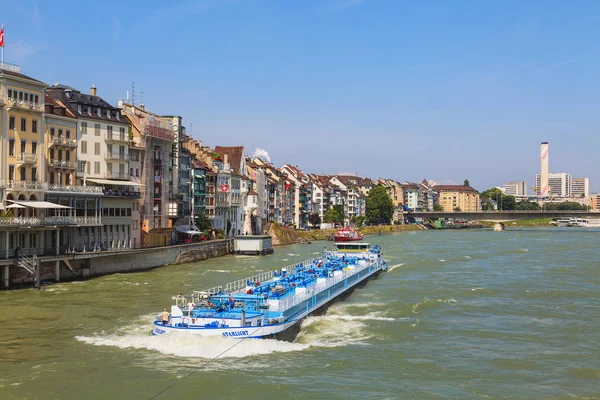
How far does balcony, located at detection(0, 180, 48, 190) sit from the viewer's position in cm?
4988

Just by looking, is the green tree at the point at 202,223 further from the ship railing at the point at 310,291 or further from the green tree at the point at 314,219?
the green tree at the point at 314,219

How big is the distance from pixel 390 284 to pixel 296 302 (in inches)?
856

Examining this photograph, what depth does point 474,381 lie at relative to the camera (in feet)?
86.5

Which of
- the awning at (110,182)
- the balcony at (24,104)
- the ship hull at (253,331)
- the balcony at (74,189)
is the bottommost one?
the ship hull at (253,331)

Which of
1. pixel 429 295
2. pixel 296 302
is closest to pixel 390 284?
pixel 429 295

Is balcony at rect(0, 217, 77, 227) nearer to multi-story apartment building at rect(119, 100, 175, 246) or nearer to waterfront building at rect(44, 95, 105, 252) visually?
waterfront building at rect(44, 95, 105, 252)

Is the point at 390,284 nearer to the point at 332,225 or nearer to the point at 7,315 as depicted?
the point at 7,315

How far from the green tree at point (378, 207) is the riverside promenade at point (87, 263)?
370 feet

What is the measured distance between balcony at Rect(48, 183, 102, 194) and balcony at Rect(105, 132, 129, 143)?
6.81 meters

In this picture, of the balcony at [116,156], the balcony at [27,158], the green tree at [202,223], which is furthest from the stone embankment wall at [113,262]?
the green tree at [202,223]

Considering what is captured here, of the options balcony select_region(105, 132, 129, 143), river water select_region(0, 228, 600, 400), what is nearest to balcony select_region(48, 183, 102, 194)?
balcony select_region(105, 132, 129, 143)

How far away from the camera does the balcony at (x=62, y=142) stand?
5617 centimetres

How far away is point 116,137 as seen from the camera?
64625 mm

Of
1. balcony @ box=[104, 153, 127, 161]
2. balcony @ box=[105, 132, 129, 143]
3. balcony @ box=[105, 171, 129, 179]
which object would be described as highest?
balcony @ box=[105, 132, 129, 143]
